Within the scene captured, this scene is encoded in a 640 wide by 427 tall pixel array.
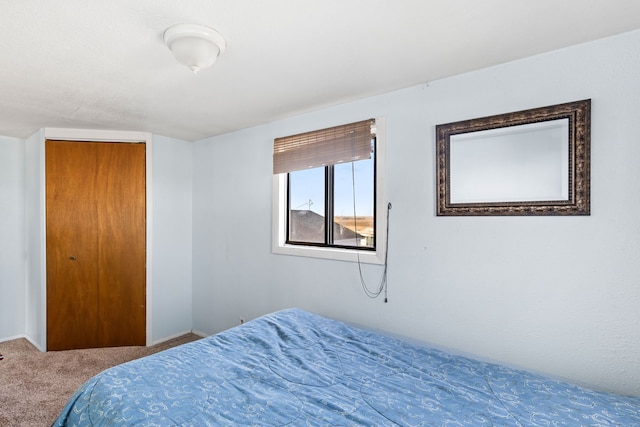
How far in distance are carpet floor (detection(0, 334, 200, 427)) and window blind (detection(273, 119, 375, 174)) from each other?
2.30 m

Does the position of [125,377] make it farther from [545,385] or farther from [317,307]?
[545,385]

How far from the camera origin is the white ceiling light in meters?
1.50

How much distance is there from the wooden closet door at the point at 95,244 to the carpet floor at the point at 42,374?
18 cm

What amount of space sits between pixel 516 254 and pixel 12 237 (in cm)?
477

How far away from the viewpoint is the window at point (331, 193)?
97.5 inches

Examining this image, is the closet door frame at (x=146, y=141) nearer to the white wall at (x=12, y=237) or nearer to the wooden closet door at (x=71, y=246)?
A: the wooden closet door at (x=71, y=246)

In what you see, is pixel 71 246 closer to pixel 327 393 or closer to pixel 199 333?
pixel 199 333

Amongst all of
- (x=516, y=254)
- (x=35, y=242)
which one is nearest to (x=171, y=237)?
(x=35, y=242)

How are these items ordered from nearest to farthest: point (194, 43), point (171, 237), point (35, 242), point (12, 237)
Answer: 1. point (194, 43)
2. point (35, 242)
3. point (12, 237)
4. point (171, 237)

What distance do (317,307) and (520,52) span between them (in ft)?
7.21

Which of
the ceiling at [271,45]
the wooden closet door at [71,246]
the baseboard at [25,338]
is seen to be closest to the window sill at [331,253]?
the ceiling at [271,45]

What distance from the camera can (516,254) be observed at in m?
1.86

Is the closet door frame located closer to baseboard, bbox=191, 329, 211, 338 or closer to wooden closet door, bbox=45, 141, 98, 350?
wooden closet door, bbox=45, 141, 98, 350

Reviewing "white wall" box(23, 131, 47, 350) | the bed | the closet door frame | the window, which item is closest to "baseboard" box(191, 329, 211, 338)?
the closet door frame
